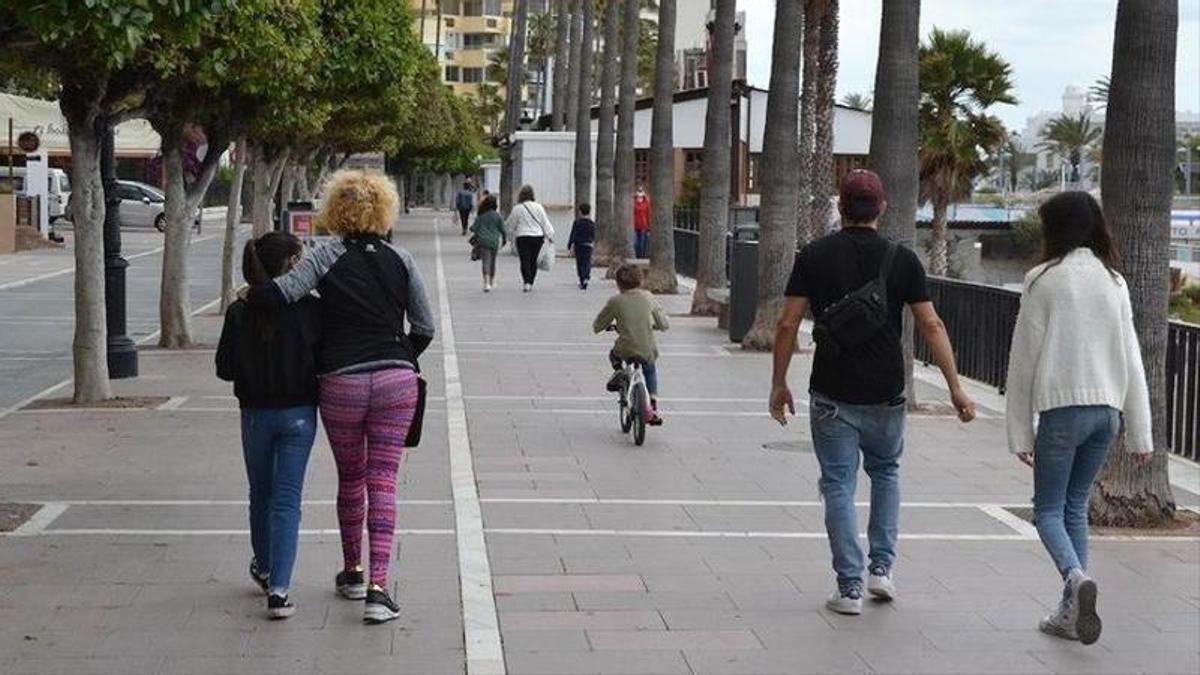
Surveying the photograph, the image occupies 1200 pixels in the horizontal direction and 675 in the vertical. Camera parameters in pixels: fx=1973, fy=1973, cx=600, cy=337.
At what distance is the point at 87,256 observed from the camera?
15539 millimetres

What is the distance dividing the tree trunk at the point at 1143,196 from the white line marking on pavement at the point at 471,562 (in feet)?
11.0

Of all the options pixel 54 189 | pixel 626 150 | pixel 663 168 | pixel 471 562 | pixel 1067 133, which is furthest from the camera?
pixel 1067 133

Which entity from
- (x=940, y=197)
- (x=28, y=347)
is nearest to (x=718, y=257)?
(x=28, y=347)

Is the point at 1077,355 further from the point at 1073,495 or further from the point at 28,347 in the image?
the point at 28,347

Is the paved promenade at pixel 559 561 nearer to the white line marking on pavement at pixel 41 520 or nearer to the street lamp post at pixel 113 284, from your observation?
the white line marking on pavement at pixel 41 520

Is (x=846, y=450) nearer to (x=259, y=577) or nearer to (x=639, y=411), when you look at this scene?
(x=259, y=577)

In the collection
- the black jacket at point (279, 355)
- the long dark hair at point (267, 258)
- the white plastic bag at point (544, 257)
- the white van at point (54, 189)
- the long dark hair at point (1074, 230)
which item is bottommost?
the white van at point (54, 189)

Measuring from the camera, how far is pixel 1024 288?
8000 millimetres

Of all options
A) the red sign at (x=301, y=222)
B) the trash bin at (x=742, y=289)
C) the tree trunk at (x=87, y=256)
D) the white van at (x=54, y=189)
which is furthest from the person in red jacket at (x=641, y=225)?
the tree trunk at (x=87, y=256)

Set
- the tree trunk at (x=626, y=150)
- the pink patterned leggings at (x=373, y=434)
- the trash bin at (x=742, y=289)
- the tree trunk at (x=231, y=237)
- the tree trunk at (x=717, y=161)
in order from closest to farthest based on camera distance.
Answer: the pink patterned leggings at (x=373, y=434)
the trash bin at (x=742, y=289)
the tree trunk at (x=231, y=237)
the tree trunk at (x=717, y=161)
the tree trunk at (x=626, y=150)

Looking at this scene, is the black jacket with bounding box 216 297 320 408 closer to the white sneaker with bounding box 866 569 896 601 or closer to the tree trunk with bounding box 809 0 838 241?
the white sneaker with bounding box 866 569 896 601

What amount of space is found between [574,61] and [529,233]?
24.7 m

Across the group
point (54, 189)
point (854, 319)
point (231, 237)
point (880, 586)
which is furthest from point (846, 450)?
point (54, 189)

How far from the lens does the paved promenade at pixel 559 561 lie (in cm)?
746
